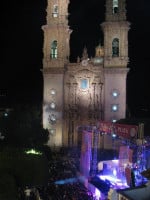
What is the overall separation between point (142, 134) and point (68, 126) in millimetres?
22829

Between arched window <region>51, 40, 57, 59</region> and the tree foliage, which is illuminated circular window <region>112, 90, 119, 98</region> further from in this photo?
the tree foliage

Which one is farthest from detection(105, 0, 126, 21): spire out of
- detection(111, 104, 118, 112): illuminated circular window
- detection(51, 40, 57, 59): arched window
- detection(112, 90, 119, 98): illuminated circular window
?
detection(111, 104, 118, 112): illuminated circular window

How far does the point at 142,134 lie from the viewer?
76.4 ft

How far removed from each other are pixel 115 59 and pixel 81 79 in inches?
187

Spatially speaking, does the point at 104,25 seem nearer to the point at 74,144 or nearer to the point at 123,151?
the point at 74,144

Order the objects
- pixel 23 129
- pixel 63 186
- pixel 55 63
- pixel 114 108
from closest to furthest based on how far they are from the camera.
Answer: pixel 63 186 → pixel 23 129 → pixel 114 108 → pixel 55 63

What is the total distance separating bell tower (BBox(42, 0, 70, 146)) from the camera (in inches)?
1786

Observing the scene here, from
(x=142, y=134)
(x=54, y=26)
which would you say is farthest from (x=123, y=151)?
(x=54, y=26)

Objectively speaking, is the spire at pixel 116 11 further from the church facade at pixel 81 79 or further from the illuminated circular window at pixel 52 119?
the illuminated circular window at pixel 52 119

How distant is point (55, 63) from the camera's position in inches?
1809

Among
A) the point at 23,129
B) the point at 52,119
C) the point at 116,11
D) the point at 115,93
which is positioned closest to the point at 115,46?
the point at 116,11

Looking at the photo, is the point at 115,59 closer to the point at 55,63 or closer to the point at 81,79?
the point at 81,79

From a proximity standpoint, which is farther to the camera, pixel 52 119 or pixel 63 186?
pixel 52 119

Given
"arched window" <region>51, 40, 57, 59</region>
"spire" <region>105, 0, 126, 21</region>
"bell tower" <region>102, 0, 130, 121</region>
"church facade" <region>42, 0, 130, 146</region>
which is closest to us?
"bell tower" <region>102, 0, 130, 121</region>
